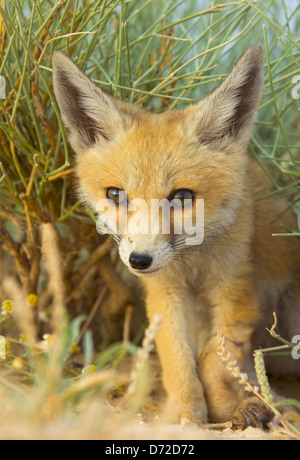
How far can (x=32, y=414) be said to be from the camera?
112 centimetres

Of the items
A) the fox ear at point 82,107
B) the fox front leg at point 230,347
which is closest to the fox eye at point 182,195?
the fox ear at point 82,107

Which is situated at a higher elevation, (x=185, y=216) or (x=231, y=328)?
(x=185, y=216)

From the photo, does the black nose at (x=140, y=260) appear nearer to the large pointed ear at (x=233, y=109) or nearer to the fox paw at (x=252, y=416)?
the large pointed ear at (x=233, y=109)

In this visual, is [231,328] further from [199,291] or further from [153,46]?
[153,46]

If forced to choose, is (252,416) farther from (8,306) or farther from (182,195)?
(8,306)

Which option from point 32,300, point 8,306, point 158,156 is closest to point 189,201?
point 158,156

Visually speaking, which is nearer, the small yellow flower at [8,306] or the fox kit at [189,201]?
the fox kit at [189,201]

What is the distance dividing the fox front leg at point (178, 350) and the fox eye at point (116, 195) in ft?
1.61

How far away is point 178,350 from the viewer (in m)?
2.13

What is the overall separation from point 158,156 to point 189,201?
19 cm

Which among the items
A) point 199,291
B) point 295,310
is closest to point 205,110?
point 199,291

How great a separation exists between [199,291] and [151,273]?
0.60 meters

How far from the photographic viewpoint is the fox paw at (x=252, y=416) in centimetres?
197
